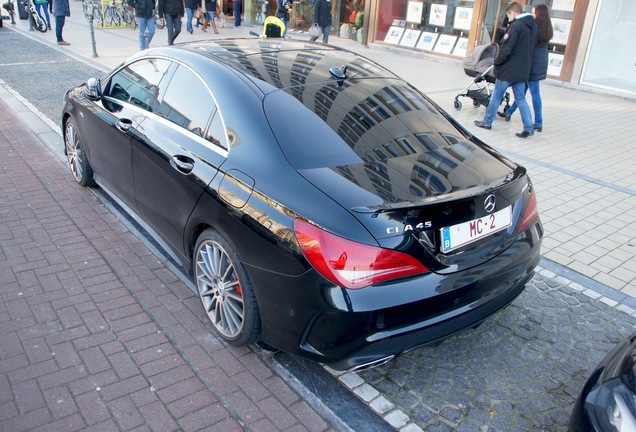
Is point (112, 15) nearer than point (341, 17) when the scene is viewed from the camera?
No

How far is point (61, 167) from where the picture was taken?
20.4 feet

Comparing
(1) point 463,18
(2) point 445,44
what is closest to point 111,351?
(1) point 463,18

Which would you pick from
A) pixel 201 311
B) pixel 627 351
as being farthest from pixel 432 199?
pixel 201 311

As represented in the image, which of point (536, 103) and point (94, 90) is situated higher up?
point (94, 90)

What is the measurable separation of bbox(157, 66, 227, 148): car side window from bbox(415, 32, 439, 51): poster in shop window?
1336 cm

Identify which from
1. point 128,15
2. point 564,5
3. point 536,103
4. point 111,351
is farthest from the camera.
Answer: point 128,15

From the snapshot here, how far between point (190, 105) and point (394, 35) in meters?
14.6

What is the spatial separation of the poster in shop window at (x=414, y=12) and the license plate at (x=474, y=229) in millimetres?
14646

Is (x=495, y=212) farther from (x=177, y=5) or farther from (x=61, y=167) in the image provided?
(x=177, y=5)

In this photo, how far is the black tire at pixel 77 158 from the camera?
17.5ft

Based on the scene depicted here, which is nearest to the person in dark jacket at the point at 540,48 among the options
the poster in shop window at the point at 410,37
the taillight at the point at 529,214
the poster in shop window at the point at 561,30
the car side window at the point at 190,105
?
the poster in shop window at the point at 561,30

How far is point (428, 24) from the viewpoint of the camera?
16109 mm

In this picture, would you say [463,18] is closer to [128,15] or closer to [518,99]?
[518,99]

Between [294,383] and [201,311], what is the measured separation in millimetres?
949
